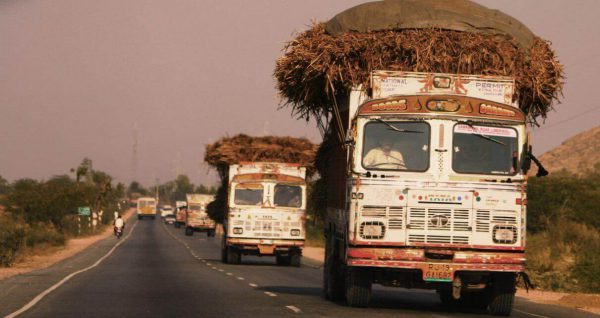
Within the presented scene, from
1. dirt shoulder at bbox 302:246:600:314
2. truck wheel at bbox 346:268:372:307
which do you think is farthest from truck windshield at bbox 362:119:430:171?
dirt shoulder at bbox 302:246:600:314

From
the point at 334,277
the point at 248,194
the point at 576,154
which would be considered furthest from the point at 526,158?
the point at 576,154

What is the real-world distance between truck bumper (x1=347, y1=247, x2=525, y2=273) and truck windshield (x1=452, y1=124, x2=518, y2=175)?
52.9 inches

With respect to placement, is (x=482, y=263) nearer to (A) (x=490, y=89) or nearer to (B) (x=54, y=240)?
(A) (x=490, y=89)

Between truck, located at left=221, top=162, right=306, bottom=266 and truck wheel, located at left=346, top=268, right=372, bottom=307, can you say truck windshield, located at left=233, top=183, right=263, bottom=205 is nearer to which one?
truck, located at left=221, top=162, right=306, bottom=266

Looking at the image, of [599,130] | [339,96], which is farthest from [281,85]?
[599,130]

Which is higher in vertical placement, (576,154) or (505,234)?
(576,154)

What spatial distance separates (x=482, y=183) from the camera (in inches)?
647

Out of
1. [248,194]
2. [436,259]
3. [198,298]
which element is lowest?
[198,298]

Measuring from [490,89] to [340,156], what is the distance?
329cm

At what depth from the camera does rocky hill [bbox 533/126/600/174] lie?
406 ft

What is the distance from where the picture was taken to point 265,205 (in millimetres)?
36281

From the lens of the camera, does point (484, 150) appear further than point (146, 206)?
No

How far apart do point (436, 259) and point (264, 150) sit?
70.3 ft

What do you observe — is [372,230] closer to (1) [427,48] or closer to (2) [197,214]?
(1) [427,48]
